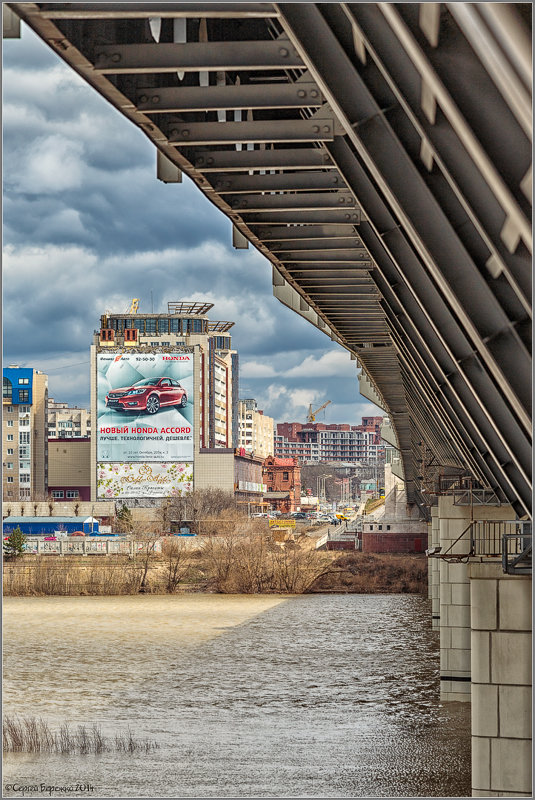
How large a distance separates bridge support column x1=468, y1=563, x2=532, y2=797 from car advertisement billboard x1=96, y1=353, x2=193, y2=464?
121 m

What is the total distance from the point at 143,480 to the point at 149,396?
10.5 meters

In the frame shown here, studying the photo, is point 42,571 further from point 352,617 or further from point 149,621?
point 352,617

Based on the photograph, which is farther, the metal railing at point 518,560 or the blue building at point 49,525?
the blue building at point 49,525

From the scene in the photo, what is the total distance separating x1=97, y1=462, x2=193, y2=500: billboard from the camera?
137500mm

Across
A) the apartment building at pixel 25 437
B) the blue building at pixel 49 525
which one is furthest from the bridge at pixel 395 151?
the apartment building at pixel 25 437

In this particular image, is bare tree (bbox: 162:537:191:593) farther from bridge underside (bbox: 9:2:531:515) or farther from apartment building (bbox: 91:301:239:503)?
bridge underside (bbox: 9:2:531:515)

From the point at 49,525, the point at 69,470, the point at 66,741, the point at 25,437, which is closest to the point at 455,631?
the point at 66,741

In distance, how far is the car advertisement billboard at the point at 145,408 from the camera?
453 feet

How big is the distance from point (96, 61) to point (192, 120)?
2612 millimetres

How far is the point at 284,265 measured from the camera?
64.9ft

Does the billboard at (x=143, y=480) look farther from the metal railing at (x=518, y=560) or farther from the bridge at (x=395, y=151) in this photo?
the metal railing at (x=518, y=560)

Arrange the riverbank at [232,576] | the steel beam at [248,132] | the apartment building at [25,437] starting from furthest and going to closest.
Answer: the apartment building at [25,437]
the riverbank at [232,576]
the steel beam at [248,132]

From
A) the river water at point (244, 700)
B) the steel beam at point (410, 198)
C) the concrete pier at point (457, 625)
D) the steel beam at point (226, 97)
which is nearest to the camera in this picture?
the steel beam at point (410, 198)

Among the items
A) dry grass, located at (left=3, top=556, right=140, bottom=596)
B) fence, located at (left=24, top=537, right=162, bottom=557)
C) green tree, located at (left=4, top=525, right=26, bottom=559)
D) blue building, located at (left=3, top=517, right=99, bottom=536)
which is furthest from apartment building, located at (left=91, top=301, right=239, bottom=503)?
dry grass, located at (left=3, top=556, right=140, bottom=596)
